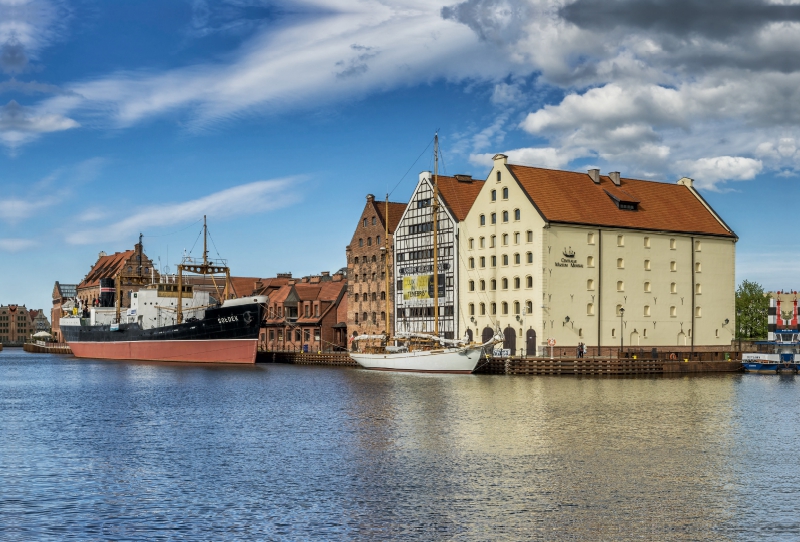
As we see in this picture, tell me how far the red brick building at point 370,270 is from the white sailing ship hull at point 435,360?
20.4 metres

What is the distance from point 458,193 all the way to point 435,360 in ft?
88.6

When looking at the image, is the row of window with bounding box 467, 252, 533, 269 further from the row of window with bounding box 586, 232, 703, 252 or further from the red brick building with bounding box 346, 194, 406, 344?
the red brick building with bounding box 346, 194, 406, 344

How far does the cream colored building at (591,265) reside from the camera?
8738 cm

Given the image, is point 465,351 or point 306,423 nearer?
point 306,423

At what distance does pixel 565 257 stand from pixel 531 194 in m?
7.18

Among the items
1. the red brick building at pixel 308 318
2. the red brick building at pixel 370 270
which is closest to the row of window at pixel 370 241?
the red brick building at pixel 370 270

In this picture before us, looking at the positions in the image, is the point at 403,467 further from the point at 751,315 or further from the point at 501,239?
the point at 751,315

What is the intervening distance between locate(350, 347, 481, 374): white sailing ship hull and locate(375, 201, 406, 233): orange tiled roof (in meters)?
25.4

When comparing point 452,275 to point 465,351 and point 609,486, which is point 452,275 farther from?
point 609,486

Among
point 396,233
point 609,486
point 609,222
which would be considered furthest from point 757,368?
point 609,486

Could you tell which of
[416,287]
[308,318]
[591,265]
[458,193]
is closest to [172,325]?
[308,318]

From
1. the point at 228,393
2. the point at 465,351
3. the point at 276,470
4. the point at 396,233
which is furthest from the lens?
the point at 396,233

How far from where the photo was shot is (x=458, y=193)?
4035 inches

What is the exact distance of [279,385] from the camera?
6869 cm
